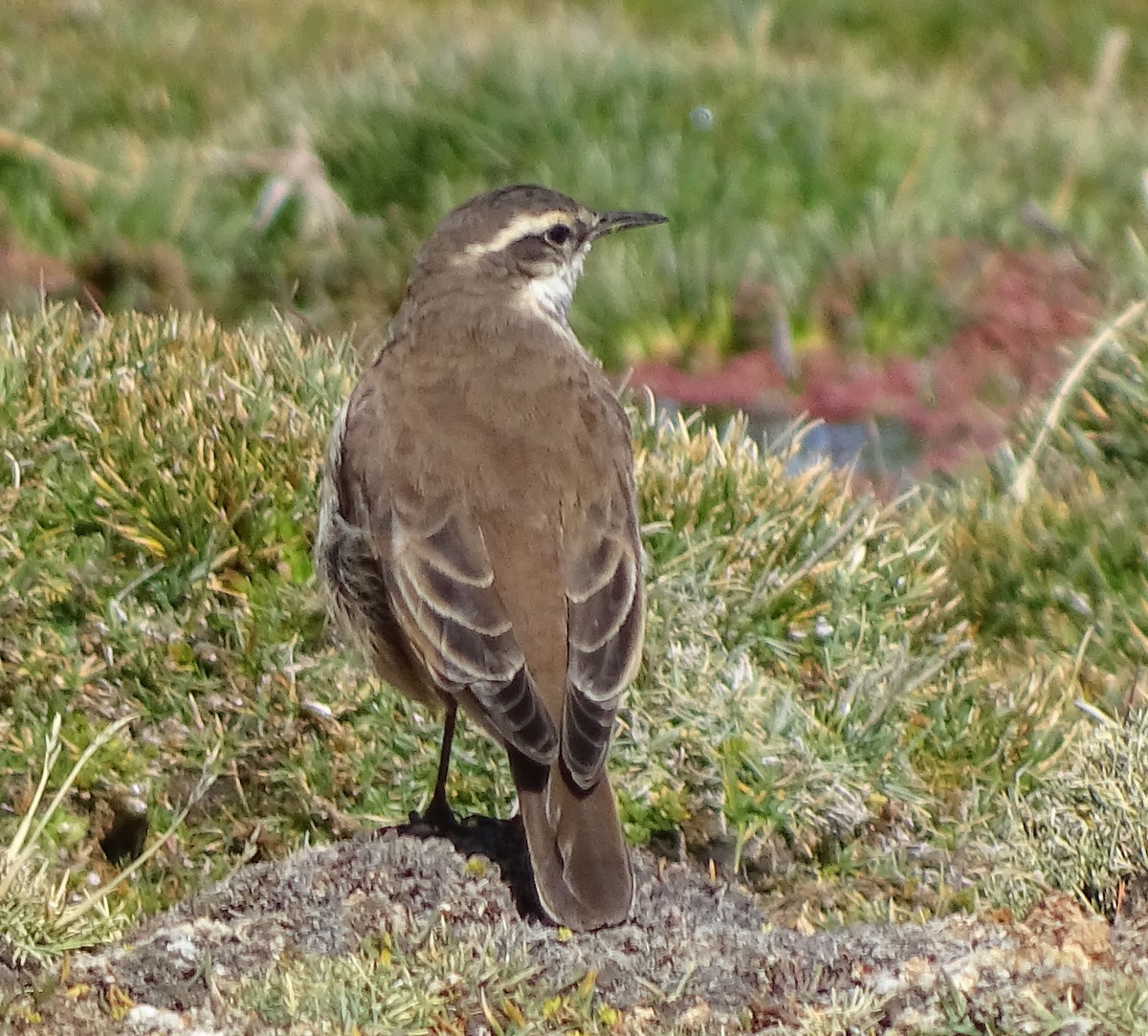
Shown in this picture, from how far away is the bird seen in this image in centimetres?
476

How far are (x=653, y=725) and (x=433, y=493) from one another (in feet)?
3.08

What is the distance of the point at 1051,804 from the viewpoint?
4953mm

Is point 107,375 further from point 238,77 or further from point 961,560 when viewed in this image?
point 238,77

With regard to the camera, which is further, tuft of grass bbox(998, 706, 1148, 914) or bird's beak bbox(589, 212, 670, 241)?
bird's beak bbox(589, 212, 670, 241)

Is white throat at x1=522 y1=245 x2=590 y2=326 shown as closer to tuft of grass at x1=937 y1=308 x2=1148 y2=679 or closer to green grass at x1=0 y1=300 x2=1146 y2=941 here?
green grass at x1=0 y1=300 x2=1146 y2=941

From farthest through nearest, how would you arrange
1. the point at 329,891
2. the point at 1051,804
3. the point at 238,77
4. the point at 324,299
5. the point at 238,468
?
the point at 238,77 → the point at 324,299 → the point at 238,468 → the point at 1051,804 → the point at 329,891

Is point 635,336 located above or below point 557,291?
below

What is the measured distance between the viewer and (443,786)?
5.39m

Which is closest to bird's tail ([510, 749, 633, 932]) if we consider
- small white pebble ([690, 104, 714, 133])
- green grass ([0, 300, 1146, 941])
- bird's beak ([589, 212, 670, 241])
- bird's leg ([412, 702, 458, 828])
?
bird's leg ([412, 702, 458, 828])

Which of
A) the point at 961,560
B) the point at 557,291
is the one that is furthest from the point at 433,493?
the point at 961,560

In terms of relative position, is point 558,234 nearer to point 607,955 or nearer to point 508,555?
point 508,555

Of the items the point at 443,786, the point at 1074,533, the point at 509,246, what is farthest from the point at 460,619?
the point at 1074,533

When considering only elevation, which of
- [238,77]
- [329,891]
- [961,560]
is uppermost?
[329,891]

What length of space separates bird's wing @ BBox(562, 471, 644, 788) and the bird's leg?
17.7 inches
